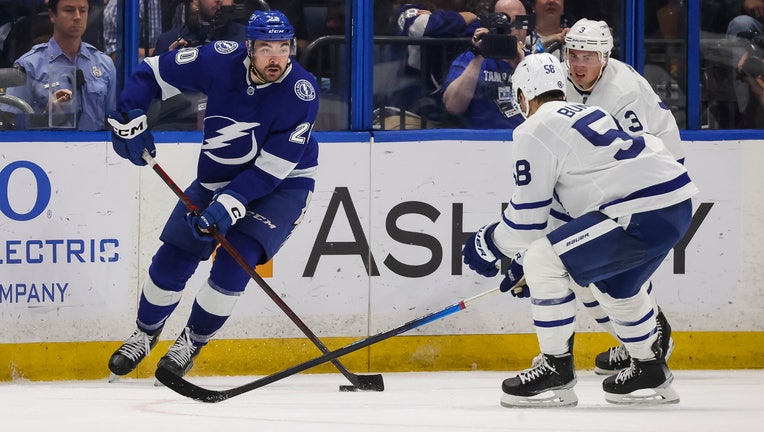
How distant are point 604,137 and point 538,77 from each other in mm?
266

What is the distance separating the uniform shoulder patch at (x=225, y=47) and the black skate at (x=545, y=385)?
1411mm

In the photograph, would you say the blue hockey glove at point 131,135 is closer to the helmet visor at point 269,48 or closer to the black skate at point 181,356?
the helmet visor at point 269,48

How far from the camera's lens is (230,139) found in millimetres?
4582

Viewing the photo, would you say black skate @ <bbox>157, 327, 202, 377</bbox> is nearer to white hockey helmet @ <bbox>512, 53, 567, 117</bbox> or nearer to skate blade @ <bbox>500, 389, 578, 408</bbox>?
skate blade @ <bbox>500, 389, 578, 408</bbox>

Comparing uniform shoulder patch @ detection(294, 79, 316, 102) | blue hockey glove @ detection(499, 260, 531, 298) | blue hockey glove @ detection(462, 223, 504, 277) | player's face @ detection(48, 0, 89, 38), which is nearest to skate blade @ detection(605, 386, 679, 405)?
blue hockey glove @ detection(499, 260, 531, 298)

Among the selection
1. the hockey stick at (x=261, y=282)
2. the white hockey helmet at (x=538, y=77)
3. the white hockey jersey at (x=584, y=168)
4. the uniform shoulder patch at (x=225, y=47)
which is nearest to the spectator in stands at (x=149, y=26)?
the uniform shoulder patch at (x=225, y=47)

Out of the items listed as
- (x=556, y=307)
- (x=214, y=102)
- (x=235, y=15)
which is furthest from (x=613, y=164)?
(x=235, y=15)

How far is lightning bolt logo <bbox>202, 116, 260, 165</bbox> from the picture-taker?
4.56 metres

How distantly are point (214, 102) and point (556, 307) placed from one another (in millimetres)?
1343

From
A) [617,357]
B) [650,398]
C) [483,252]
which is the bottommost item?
[617,357]

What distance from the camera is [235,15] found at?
5.12 m

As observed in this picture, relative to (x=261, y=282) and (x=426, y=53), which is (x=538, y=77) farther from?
(x=426, y=53)

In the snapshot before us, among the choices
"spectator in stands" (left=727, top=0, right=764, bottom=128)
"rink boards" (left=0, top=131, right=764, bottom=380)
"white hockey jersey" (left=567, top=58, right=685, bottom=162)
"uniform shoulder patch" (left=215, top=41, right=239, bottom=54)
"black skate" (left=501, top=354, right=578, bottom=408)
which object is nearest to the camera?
"black skate" (left=501, top=354, right=578, bottom=408)

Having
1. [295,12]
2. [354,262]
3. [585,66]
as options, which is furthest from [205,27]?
[585,66]
